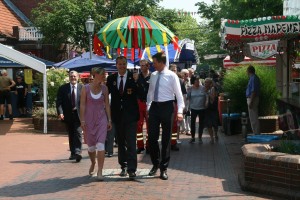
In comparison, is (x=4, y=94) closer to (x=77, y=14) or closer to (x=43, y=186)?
(x=77, y=14)

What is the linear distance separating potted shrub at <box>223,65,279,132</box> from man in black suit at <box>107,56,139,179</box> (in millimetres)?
6556

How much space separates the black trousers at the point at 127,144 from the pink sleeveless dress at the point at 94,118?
0.86 feet

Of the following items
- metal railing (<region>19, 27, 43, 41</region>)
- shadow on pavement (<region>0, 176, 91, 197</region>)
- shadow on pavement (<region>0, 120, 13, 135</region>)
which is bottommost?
shadow on pavement (<region>0, 120, 13, 135</region>)

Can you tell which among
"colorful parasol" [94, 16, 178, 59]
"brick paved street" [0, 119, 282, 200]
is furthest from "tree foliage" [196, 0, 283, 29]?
"colorful parasol" [94, 16, 178, 59]

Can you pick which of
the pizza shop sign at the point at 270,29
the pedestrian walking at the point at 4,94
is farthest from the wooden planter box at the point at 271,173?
the pedestrian walking at the point at 4,94

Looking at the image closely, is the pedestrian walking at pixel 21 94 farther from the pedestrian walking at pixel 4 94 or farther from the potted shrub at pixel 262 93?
the potted shrub at pixel 262 93

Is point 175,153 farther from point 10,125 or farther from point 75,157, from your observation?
point 10,125

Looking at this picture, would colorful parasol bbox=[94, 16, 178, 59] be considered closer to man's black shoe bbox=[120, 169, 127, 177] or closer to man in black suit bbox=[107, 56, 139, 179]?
man in black suit bbox=[107, 56, 139, 179]

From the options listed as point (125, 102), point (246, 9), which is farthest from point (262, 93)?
point (246, 9)

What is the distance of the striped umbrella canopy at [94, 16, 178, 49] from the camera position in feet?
39.8

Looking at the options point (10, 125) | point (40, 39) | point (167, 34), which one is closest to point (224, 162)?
point (167, 34)

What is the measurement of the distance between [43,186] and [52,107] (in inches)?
429

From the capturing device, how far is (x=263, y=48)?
46.9 feet

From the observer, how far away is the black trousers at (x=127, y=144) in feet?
31.4
